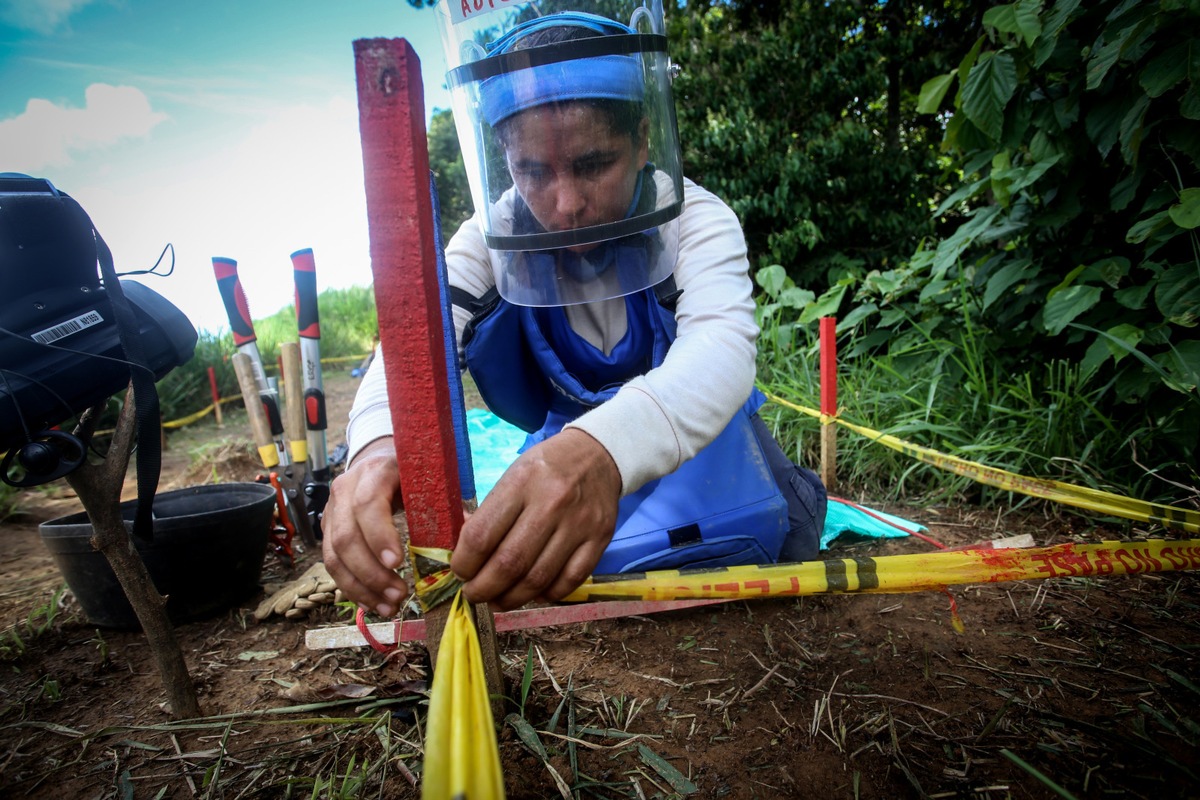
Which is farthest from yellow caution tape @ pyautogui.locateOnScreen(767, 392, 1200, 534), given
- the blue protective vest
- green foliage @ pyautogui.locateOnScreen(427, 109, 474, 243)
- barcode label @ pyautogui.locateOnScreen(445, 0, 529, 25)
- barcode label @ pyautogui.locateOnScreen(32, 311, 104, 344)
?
green foliage @ pyautogui.locateOnScreen(427, 109, 474, 243)

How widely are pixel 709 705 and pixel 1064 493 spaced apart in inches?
53.4

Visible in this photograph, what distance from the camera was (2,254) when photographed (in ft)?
3.89

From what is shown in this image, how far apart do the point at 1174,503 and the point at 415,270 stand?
7.94 ft

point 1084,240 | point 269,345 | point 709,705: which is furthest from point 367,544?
point 269,345

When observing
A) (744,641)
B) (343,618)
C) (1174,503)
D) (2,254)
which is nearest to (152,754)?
(343,618)

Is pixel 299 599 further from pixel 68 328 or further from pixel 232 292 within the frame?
pixel 232 292

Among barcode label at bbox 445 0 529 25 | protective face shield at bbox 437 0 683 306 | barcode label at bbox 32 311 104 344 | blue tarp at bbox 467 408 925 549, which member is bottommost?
blue tarp at bbox 467 408 925 549

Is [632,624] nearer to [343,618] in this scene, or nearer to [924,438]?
[343,618]

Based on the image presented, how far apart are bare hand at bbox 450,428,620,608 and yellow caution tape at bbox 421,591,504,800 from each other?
0.40 feet

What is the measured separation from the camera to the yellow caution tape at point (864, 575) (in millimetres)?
1192

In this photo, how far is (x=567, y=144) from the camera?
4.63 ft

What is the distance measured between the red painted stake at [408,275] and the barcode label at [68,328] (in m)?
0.90

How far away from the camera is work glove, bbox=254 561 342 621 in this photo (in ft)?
6.18

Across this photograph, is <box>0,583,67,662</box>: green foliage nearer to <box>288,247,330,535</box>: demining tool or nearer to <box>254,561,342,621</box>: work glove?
<box>254,561,342,621</box>: work glove
